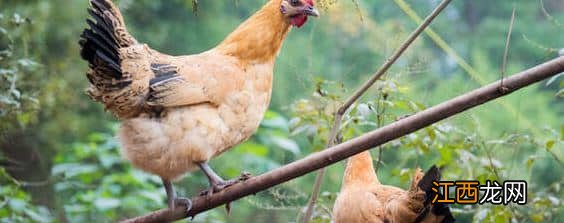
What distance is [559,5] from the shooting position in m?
5.57

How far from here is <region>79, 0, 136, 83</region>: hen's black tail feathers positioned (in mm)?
2215

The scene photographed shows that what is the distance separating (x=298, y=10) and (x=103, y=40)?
539mm

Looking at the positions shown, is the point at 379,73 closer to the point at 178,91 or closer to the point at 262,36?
the point at 262,36

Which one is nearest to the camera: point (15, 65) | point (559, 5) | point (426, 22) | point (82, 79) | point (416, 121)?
point (416, 121)

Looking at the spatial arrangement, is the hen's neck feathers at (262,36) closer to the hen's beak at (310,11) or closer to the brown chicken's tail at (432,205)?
the hen's beak at (310,11)

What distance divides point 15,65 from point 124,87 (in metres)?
0.85

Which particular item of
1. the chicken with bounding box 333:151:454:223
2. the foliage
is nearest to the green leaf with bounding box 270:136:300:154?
the chicken with bounding box 333:151:454:223

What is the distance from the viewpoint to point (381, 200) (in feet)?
8.97

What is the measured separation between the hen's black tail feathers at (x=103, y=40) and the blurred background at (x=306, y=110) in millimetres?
312

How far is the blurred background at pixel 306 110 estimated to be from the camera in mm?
2760

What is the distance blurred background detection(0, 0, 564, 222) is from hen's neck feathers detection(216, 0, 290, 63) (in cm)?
15

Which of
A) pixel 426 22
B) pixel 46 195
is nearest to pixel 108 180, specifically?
pixel 46 195

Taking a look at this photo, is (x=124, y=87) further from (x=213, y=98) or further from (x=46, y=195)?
(x=46, y=195)

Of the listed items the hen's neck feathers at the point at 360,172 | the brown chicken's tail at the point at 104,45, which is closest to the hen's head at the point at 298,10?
the brown chicken's tail at the point at 104,45
